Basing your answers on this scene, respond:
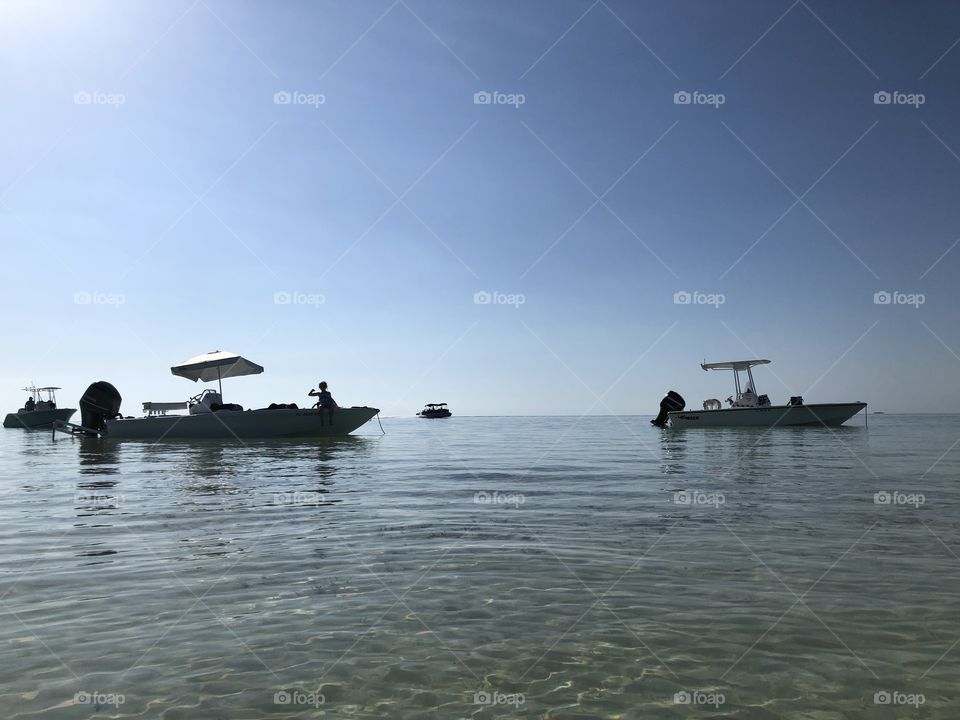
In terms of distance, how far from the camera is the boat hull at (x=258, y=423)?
29.1 meters

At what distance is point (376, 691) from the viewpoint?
3.43 m

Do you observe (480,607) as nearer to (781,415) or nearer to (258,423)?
(258,423)

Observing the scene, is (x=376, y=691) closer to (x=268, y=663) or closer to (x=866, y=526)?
(x=268, y=663)

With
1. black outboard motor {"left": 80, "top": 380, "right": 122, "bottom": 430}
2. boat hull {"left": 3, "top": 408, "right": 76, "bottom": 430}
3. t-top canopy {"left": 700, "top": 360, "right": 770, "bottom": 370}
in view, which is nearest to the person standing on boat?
black outboard motor {"left": 80, "top": 380, "right": 122, "bottom": 430}

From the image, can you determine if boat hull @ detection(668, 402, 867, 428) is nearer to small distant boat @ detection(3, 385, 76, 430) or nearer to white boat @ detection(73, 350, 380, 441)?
white boat @ detection(73, 350, 380, 441)

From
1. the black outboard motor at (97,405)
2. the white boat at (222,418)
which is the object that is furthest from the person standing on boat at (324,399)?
the black outboard motor at (97,405)

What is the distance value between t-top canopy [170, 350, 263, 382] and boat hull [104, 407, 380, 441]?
2485 millimetres

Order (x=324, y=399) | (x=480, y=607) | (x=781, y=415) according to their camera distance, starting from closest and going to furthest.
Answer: (x=480, y=607) < (x=324, y=399) < (x=781, y=415)

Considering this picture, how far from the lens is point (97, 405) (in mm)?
36438

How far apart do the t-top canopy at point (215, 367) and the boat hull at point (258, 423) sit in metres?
2.49

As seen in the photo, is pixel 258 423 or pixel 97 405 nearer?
pixel 258 423

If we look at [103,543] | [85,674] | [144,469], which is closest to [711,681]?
[85,674]

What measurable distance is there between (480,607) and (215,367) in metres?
31.0

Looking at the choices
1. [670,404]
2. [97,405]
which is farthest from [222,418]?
[670,404]
